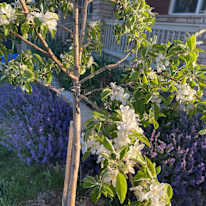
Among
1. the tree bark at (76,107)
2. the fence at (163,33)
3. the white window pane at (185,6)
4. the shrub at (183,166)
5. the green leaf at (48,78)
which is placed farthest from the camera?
the white window pane at (185,6)

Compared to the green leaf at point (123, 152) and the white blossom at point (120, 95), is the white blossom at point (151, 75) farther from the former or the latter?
the green leaf at point (123, 152)

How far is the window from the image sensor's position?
6.12m

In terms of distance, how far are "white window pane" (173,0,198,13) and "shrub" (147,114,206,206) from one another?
5138 millimetres

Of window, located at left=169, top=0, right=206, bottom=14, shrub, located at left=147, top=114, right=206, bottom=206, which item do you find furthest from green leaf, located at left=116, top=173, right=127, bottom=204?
window, located at left=169, top=0, right=206, bottom=14

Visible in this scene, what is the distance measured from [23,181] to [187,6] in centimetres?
662

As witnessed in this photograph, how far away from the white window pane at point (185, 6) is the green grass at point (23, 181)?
6.22 m

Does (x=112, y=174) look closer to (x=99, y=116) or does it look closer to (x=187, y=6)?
(x=99, y=116)

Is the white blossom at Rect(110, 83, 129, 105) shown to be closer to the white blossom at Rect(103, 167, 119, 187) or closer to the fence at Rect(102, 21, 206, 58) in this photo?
the white blossom at Rect(103, 167, 119, 187)

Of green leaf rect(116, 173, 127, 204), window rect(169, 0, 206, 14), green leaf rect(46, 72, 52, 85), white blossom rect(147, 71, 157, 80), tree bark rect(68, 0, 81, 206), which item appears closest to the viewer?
green leaf rect(116, 173, 127, 204)

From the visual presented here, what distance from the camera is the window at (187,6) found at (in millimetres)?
6125

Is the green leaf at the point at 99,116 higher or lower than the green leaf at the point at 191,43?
lower

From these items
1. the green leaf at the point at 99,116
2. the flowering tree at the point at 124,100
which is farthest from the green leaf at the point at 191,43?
the green leaf at the point at 99,116

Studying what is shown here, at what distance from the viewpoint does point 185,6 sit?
6816mm

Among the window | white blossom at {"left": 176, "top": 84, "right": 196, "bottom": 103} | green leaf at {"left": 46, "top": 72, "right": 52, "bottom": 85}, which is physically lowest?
green leaf at {"left": 46, "top": 72, "right": 52, "bottom": 85}
